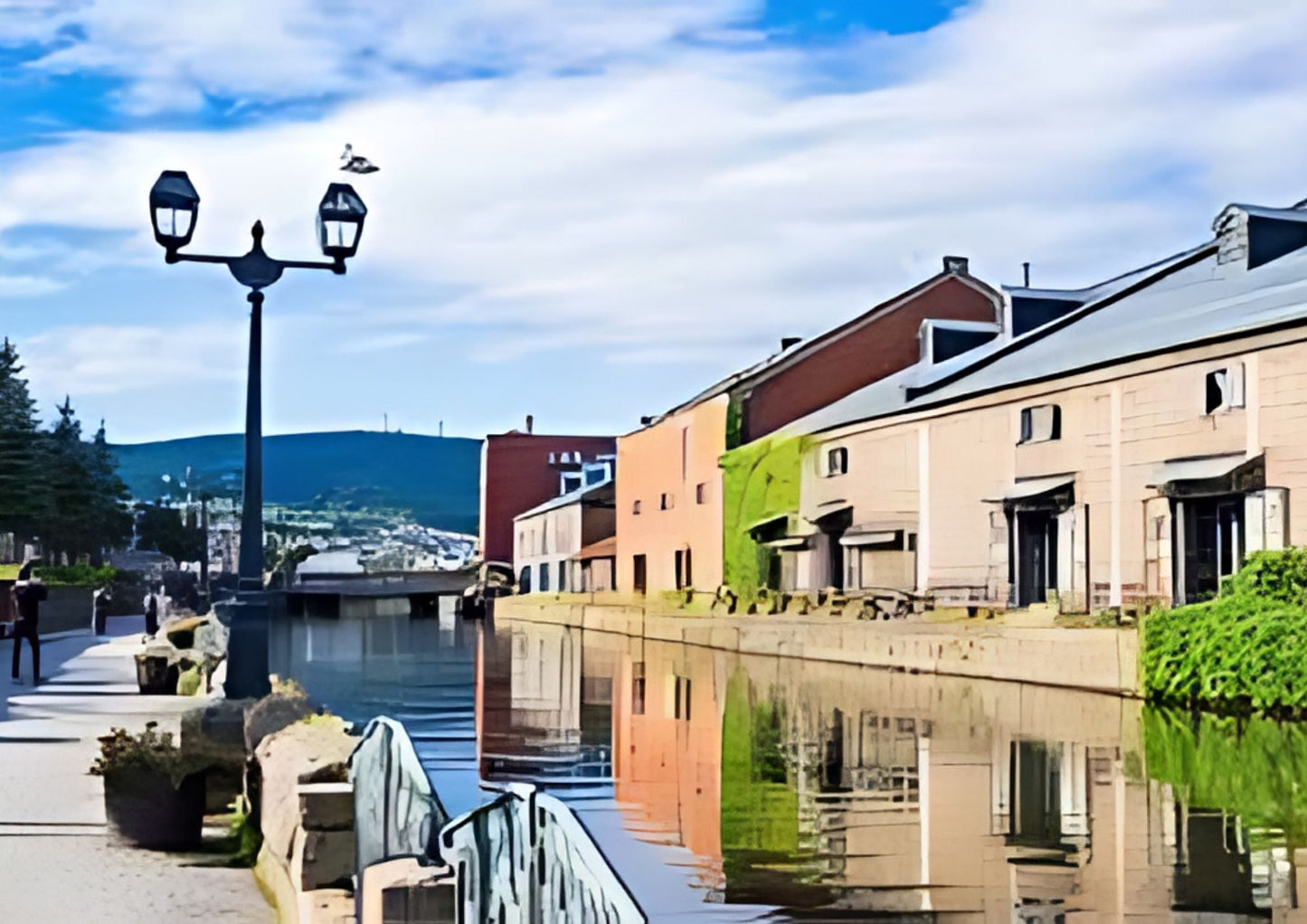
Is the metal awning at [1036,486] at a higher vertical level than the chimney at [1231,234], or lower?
lower

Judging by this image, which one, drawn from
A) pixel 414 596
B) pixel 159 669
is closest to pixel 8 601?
pixel 159 669

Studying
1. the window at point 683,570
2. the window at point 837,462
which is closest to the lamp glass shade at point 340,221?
the window at point 837,462

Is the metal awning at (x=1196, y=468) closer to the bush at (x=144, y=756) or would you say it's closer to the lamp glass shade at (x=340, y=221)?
the lamp glass shade at (x=340, y=221)

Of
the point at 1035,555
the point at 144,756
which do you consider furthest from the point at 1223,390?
the point at 144,756

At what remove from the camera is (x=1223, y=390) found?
2944 cm

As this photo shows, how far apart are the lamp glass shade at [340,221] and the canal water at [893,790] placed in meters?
4.60

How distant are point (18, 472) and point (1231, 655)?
173 feet

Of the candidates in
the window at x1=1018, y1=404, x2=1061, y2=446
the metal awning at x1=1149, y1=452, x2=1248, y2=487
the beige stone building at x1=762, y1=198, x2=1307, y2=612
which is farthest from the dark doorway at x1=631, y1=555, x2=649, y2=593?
the metal awning at x1=1149, y1=452, x2=1248, y2=487

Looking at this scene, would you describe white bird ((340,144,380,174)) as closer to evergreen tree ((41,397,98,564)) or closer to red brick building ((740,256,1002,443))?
red brick building ((740,256,1002,443))

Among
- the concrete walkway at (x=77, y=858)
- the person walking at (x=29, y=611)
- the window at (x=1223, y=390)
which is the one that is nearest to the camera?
the concrete walkway at (x=77, y=858)

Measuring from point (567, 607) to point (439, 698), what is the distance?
3586cm

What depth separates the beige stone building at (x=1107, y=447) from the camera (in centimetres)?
2864

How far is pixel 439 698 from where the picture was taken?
915 inches

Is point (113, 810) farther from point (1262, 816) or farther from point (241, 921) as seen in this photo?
point (1262, 816)
